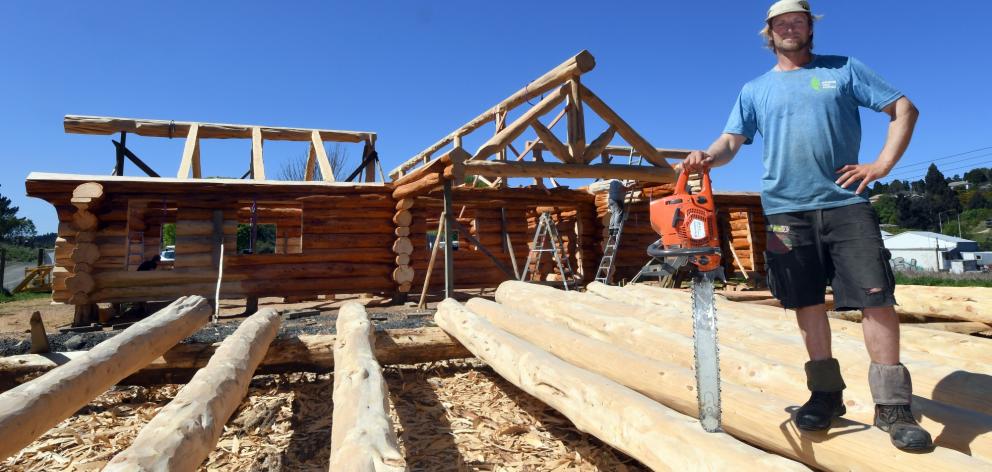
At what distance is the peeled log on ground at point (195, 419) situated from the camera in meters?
1.89

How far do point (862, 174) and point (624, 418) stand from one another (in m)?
1.35

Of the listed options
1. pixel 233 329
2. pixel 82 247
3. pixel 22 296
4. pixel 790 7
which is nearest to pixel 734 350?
pixel 790 7

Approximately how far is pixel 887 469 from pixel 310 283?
10.4 meters

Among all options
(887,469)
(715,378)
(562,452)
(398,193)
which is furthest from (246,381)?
(398,193)

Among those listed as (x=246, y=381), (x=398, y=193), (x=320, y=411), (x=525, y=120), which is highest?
(x=525, y=120)

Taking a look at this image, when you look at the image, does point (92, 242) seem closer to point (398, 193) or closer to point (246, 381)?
point (398, 193)

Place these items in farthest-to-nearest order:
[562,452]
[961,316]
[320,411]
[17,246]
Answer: [17,246] < [961,316] < [320,411] < [562,452]

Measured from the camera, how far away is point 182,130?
11258mm

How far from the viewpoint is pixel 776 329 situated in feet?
12.3

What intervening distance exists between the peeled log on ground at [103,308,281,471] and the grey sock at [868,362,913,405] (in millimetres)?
2565

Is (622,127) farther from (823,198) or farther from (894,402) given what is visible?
(894,402)

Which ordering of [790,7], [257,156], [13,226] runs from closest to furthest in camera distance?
1. [790,7]
2. [257,156]
3. [13,226]

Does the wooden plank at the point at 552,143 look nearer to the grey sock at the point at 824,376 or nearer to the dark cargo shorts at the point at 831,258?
the dark cargo shorts at the point at 831,258

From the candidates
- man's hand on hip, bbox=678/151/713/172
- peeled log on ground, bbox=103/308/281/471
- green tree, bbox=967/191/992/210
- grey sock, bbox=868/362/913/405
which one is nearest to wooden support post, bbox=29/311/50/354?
peeled log on ground, bbox=103/308/281/471
